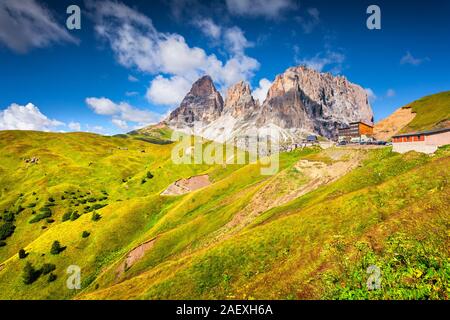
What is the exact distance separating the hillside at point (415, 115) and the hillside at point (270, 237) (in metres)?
97.6

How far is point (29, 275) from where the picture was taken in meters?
63.3

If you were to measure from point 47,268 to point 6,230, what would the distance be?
49.0 metres

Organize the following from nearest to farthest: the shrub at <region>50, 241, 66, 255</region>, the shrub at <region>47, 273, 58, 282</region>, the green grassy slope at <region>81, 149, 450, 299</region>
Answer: the green grassy slope at <region>81, 149, 450, 299</region> → the shrub at <region>47, 273, 58, 282</region> → the shrub at <region>50, 241, 66, 255</region>

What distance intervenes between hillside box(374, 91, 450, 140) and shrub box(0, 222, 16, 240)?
190m

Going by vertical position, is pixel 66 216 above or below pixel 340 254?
below

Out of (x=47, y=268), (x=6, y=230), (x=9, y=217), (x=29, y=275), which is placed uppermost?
(x=9, y=217)

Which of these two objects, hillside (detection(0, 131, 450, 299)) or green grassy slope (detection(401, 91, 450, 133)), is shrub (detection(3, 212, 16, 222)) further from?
green grassy slope (detection(401, 91, 450, 133))

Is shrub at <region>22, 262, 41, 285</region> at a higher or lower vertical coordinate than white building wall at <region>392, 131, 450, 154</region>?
lower

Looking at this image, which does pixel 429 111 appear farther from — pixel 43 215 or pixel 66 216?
pixel 43 215

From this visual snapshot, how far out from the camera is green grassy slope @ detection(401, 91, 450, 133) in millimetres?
138262

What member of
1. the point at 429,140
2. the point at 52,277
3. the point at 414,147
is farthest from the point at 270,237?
the point at 52,277

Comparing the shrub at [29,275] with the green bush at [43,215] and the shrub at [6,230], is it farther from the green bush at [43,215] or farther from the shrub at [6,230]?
the green bush at [43,215]

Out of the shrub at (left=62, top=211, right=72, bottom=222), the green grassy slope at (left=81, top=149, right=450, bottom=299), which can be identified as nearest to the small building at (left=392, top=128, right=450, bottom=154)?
the green grassy slope at (left=81, top=149, right=450, bottom=299)
